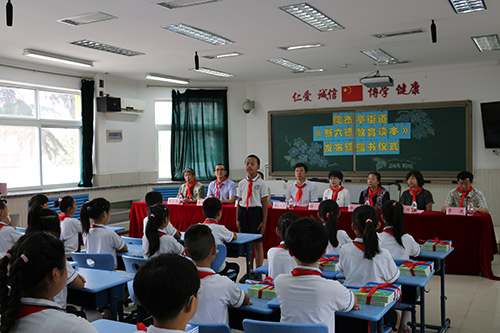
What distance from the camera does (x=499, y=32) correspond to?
6.26m

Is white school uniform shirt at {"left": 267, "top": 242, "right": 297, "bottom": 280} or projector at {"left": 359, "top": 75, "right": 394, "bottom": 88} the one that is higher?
projector at {"left": 359, "top": 75, "right": 394, "bottom": 88}

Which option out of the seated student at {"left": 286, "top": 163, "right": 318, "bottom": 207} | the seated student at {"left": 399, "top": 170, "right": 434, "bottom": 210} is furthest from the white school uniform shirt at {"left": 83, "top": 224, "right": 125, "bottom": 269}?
the seated student at {"left": 399, "top": 170, "right": 434, "bottom": 210}

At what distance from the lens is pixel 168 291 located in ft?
4.76

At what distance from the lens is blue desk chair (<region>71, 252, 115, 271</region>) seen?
11.7 ft

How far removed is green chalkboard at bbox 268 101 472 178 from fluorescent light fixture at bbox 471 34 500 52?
1.36 m

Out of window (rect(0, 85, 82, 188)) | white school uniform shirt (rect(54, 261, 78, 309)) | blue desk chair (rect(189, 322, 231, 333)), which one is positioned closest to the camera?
blue desk chair (rect(189, 322, 231, 333))

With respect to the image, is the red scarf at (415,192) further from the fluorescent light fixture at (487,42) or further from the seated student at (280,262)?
the seated student at (280,262)

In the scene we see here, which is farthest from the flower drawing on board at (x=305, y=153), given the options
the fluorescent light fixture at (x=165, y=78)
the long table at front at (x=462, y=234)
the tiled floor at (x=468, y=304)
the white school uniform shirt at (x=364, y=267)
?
the white school uniform shirt at (x=364, y=267)

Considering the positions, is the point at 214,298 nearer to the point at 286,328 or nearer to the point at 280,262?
the point at 286,328

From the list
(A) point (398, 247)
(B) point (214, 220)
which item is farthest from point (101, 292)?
(A) point (398, 247)

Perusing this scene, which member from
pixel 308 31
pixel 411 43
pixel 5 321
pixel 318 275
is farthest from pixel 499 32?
pixel 5 321

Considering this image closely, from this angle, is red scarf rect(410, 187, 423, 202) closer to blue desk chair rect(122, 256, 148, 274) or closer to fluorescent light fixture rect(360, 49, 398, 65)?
fluorescent light fixture rect(360, 49, 398, 65)

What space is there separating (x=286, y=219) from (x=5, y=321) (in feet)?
6.65

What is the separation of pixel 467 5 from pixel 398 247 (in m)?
3.09
